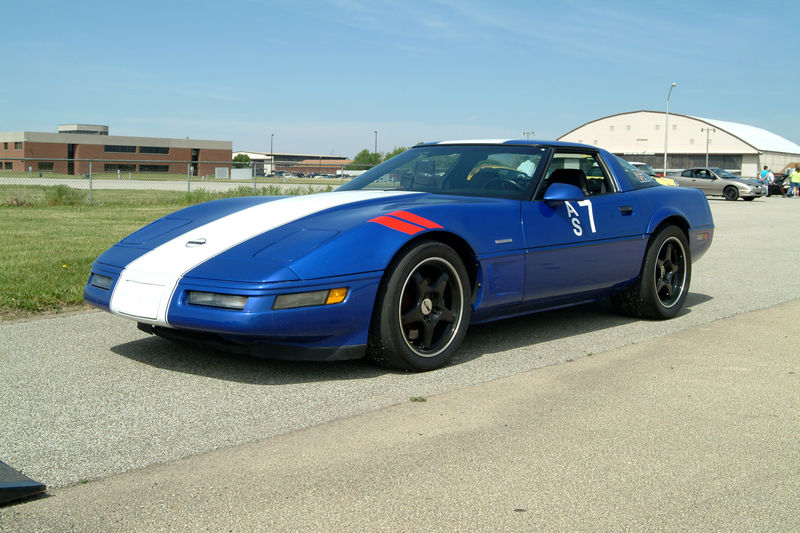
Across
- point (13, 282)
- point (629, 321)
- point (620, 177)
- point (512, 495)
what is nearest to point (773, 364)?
point (629, 321)

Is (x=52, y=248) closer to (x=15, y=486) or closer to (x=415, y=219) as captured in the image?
(x=415, y=219)

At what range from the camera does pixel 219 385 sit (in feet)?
13.1

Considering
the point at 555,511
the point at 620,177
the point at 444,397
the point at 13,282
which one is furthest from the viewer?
the point at 13,282

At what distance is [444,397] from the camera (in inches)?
153

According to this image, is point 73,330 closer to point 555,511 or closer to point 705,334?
point 555,511

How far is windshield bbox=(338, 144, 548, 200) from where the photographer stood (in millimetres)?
5117

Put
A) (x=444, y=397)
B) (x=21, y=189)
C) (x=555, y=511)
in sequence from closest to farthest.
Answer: (x=555, y=511)
(x=444, y=397)
(x=21, y=189)

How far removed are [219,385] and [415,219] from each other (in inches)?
53.6

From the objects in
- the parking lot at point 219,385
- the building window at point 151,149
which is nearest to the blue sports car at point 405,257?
the parking lot at point 219,385

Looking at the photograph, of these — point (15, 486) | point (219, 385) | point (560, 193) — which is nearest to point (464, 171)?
point (560, 193)

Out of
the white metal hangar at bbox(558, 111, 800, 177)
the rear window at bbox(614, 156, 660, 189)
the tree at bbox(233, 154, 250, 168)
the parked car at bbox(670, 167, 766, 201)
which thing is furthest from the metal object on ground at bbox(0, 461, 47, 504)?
the white metal hangar at bbox(558, 111, 800, 177)

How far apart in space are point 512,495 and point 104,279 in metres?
2.70

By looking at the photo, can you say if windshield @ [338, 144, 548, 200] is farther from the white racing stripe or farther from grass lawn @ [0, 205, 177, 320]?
grass lawn @ [0, 205, 177, 320]

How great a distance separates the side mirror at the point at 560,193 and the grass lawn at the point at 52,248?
3.70m
